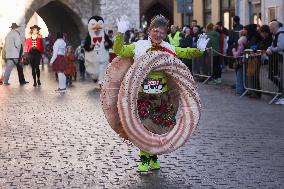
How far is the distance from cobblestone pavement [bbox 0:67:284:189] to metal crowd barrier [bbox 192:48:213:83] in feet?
18.5

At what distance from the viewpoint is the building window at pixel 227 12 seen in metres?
34.1

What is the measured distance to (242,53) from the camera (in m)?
16.7

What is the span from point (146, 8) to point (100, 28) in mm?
30605

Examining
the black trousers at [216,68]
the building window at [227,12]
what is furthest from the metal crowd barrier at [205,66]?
the building window at [227,12]

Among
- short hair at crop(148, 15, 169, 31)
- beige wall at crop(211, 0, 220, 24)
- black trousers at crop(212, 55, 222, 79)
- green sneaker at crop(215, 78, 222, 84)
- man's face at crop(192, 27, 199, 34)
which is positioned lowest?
green sneaker at crop(215, 78, 222, 84)

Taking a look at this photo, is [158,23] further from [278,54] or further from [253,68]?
[253,68]

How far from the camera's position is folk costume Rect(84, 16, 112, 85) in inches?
790

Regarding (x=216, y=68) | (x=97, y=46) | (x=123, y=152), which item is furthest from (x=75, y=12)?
(x=123, y=152)

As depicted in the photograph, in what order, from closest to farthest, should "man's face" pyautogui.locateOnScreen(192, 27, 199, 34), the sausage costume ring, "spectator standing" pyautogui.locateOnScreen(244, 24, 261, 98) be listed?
1. the sausage costume ring
2. "spectator standing" pyautogui.locateOnScreen(244, 24, 261, 98)
3. "man's face" pyautogui.locateOnScreen(192, 27, 199, 34)

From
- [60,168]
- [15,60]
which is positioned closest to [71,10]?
[15,60]

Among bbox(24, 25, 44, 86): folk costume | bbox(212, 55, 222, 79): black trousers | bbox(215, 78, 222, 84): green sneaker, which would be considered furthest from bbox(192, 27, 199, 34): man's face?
bbox(24, 25, 44, 86): folk costume

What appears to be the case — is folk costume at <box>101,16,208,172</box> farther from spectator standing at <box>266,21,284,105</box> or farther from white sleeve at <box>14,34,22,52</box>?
white sleeve at <box>14,34,22,52</box>

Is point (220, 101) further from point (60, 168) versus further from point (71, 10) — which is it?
point (71, 10)

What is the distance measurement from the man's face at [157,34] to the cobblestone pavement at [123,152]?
1.35 m
